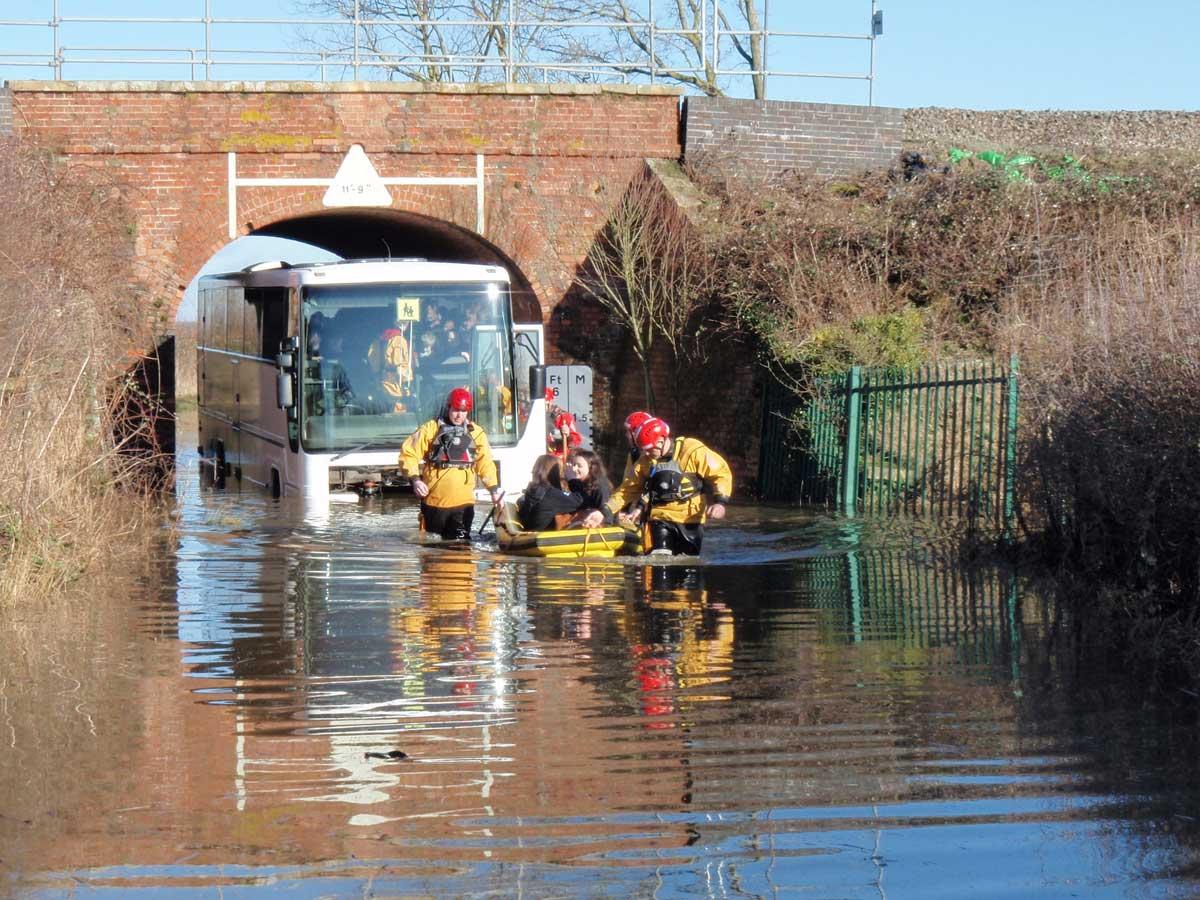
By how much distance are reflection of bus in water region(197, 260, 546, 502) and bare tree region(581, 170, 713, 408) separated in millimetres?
4640

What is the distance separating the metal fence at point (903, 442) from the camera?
15305 mm

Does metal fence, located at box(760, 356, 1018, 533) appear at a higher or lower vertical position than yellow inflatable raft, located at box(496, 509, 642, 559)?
higher

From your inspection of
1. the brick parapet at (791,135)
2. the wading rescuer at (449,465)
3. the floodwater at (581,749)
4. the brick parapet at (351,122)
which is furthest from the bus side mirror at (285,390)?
the brick parapet at (791,135)

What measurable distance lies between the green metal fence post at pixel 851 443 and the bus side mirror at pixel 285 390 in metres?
6.53

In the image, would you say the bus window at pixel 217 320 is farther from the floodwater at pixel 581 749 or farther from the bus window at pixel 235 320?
the floodwater at pixel 581 749

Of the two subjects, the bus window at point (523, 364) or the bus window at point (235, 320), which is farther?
the bus window at point (235, 320)

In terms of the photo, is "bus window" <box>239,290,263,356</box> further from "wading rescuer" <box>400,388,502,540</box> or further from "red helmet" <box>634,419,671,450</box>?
"red helmet" <box>634,419,671,450</box>

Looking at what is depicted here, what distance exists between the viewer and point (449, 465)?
15.1 metres

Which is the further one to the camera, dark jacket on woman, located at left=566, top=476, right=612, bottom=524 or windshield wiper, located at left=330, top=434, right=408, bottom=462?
windshield wiper, located at left=330, top=434, right=408, bottom=462

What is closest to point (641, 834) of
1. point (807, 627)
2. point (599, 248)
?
point (807, 627)

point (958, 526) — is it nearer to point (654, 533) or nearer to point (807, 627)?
point (654, 533)

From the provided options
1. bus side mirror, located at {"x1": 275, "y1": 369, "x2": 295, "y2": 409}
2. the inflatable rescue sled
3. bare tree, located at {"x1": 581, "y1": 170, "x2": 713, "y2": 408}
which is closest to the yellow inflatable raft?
the inflatable rescue sled

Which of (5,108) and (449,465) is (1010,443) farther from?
(5,108)

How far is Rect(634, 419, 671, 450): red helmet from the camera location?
13.4m
